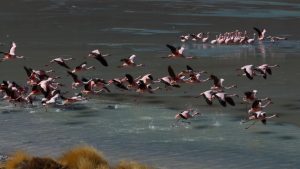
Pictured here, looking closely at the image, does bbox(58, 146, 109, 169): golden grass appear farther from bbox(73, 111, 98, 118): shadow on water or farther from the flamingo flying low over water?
bbox(73, 111, 98, 118): shadow on water

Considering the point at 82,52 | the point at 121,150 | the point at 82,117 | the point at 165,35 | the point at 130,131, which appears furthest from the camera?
the point at 165,35

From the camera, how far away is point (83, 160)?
12844 mm

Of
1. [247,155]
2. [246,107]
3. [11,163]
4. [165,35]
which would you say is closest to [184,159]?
[247,155]

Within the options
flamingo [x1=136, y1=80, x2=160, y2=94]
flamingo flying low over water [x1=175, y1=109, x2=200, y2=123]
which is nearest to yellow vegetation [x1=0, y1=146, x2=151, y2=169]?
flamingo flying low over water [x1=175, y1=109, x2=200, y2=123]

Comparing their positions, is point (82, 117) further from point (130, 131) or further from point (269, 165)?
point (269, 165)

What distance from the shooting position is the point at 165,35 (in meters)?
42.5

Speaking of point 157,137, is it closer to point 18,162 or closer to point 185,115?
point 185,115

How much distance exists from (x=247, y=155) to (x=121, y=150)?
8.96 feet

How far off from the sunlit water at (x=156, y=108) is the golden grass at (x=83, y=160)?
2.48 m

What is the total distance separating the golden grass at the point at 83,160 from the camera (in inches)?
504

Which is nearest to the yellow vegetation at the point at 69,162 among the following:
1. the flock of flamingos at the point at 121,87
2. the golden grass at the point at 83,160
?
the golden grass at the point at 83,160

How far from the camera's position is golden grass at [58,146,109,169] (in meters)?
12.8

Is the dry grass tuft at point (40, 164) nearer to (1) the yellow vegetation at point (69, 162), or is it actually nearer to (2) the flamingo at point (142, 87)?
(1) the yellow vegetation at point (69, 162)

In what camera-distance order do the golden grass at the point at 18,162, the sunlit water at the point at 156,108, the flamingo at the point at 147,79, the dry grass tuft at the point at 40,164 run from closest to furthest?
1. the dry grass tuft at the point at 40,164
2. the golden grass at the point at 18,162
3. the sunlit water at the point at 156,108
4. the flamingo at the point at 147,79
